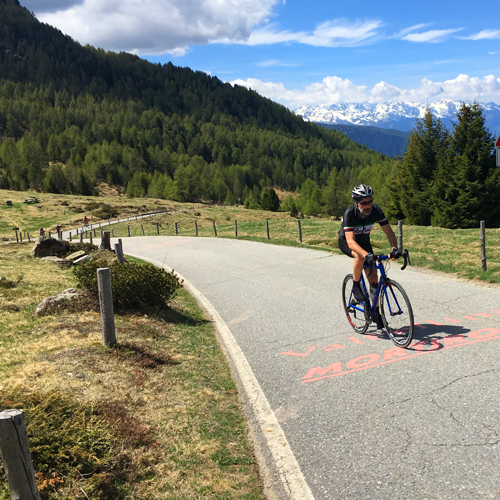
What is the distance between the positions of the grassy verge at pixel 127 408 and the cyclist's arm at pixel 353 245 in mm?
2583

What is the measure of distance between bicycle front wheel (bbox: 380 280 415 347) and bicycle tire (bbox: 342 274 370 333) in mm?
403

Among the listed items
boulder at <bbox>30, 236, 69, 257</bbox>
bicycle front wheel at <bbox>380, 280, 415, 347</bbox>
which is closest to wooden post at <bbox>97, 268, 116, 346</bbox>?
bicycle front wheel at <bbox>380, 280, 415, 347</bbox>

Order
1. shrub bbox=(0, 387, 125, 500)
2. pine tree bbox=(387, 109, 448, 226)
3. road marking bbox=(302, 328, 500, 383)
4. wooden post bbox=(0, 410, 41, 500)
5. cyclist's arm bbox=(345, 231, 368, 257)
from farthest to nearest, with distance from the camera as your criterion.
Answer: pine tree bbox=(387, 109, 448, 226) → cyclist's arm bbox=(345, 231, 368, 257) → road marking bbox=(302, 328, 500, 383) → shrub bbox=(0, 387, 125, 500) → wooden post bbox=(0, 410, 41, 500)

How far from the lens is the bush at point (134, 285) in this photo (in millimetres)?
8898

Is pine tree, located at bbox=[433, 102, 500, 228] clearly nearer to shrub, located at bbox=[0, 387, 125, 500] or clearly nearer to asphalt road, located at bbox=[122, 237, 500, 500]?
asphalt road, located at bbox=[122, 237, 500, 500]

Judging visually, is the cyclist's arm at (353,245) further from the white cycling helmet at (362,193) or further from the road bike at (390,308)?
the white cycling helmet at (362,193)

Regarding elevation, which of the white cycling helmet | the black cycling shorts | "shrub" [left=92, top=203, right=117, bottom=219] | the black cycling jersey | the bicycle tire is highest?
"shrub" [left=92, top=203, right=117, bottom=219]

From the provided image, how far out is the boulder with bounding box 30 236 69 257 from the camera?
1988 cm

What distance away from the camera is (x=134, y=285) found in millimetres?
8961

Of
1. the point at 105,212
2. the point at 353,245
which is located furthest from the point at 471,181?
the point at 105,212

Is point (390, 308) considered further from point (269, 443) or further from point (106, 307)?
point (106, 307)

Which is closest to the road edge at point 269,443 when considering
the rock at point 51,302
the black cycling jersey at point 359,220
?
the black cycling jersey at point 359,220

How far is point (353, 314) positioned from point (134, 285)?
15.2 ft

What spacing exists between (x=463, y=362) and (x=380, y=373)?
41.0 inches
